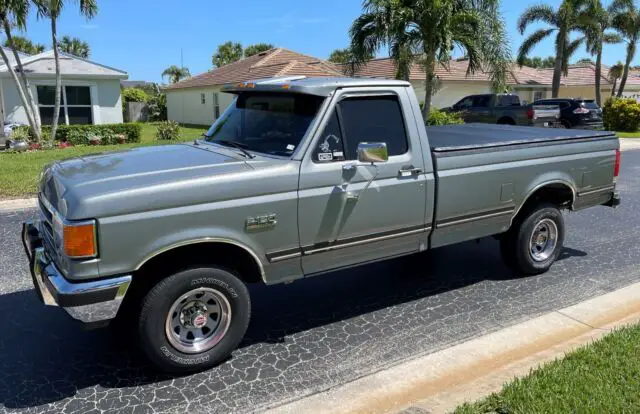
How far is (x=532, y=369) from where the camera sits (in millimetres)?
3748

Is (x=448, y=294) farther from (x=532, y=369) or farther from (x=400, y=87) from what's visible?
(x=400, y=87)

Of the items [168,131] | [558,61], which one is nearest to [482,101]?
[558,61]

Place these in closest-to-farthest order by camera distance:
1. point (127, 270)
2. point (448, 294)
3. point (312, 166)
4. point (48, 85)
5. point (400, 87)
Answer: point (127, 270), point (312, 166), point (400, 87), point (448, 294), point (48, 85)

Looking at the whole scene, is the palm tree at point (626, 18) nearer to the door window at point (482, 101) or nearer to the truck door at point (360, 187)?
the door window at point (482, 101)

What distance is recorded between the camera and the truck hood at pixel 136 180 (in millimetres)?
3307

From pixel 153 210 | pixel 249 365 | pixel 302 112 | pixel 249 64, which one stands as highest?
pixel 249 64

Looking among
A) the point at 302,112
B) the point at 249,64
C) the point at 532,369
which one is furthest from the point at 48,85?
the point at 532,369

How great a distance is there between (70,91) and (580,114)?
71.4 ft

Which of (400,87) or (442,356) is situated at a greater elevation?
(400,87)

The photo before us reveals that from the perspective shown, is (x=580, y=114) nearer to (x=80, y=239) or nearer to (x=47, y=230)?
(x=47, y=230)

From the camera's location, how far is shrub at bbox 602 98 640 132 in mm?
26916

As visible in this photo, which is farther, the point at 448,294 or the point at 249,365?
the point at 448,294

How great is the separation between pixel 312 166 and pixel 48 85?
22.7 meters

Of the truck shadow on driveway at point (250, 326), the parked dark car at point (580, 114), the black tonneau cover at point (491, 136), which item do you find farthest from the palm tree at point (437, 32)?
the truck shadow on driveway at point (250, 326)
